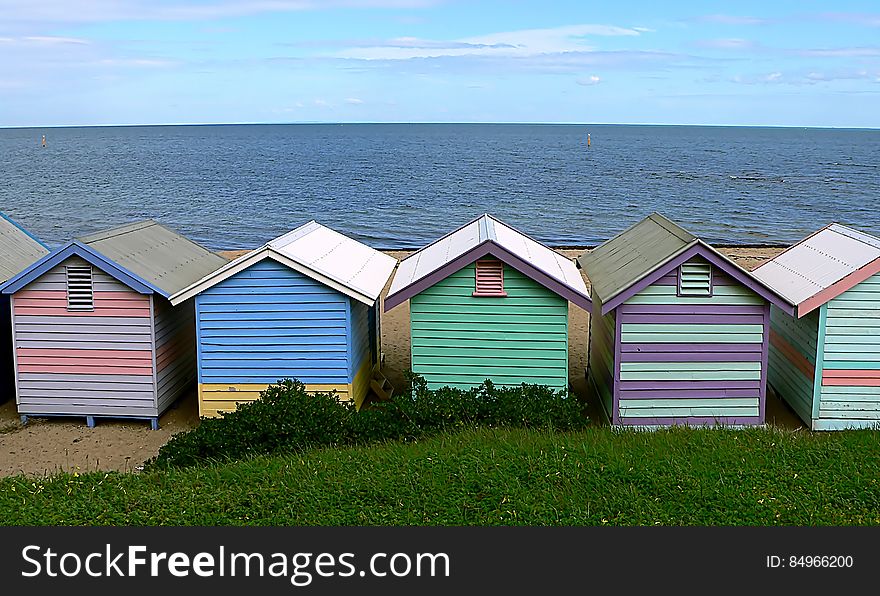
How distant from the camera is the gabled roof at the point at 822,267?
556 inches

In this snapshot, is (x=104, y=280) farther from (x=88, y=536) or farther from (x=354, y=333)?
(x=88, y=536)

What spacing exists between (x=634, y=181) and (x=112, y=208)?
51.3 meters

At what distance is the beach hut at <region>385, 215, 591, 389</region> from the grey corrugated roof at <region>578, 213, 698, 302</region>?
0.71 m

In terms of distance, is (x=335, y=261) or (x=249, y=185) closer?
(x=335, y=261)

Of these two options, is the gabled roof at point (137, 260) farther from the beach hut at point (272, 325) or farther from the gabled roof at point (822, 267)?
the gabled roof at point (822, 267)

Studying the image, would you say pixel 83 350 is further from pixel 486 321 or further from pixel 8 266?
pixel 486 321

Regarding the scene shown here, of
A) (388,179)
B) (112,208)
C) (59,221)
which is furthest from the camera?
(388,179)

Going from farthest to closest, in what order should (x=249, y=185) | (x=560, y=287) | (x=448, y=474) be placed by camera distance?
1. (x=249, y=185)
2. (x=560, y=287)
3. (x=448, y=474)

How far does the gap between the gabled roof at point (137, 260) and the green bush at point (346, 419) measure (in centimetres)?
308

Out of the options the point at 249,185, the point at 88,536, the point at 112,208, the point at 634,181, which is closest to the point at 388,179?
the point at 249,185

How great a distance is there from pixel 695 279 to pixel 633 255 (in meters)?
1.90

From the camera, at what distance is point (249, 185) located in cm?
8706

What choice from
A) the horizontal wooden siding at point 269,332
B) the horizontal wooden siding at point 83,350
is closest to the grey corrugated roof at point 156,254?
the horizontal wooden siding at point 83,350

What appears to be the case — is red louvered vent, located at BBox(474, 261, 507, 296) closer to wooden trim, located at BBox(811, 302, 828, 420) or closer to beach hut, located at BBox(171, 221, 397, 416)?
beach hut, located at BBox(171, 221, 397, 416)
